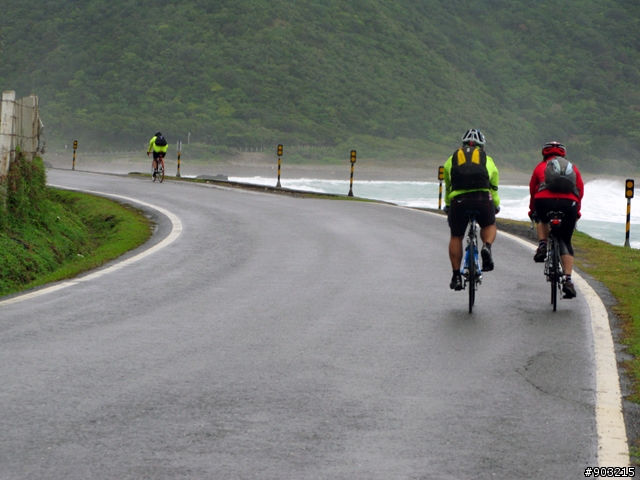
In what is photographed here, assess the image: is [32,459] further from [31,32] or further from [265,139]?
[31,32]

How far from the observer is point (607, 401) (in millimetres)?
6281

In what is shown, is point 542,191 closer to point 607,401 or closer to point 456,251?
point 456,251

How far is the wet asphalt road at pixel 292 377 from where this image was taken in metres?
4.95

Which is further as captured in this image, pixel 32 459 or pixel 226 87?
pixel 226 87

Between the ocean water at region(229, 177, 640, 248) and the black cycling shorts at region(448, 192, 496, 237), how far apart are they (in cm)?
3069

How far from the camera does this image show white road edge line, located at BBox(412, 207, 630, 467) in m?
5.16

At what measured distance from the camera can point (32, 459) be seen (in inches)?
189

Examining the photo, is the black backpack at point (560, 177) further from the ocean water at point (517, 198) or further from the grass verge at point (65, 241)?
the ocean water at point (517, 198)

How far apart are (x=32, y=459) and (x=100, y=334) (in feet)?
10.1

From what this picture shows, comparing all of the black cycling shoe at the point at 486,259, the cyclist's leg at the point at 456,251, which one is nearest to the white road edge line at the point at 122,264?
the cyclist's leg at the point at 456,251

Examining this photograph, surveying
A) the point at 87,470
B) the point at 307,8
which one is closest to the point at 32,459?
the point at 87,470

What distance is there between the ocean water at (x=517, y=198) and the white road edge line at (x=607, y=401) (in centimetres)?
3192

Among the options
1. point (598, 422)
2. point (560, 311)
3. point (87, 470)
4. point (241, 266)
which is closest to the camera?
point (87, 470)

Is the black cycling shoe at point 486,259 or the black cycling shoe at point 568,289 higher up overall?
the black cycling shoe at point 486,259
